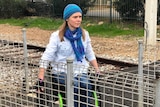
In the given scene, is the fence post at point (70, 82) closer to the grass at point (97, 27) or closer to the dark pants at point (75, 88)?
the dark pants at point (75, 88)

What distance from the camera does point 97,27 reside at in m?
17.8

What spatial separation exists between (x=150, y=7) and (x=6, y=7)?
43.9 feet

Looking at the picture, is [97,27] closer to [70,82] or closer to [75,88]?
[75,88]

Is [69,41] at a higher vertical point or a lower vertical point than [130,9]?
lower

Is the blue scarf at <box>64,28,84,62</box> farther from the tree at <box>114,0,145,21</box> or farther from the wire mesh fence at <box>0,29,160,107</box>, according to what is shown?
the tree at <box>114,0,145,21</box>

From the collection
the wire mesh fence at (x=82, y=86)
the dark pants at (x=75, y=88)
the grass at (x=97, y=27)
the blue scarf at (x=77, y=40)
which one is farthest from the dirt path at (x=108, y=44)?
the dark pants at (x=75, y=88)

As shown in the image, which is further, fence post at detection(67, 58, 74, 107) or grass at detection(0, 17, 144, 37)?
grass at detection(0, 17, 144, 37)

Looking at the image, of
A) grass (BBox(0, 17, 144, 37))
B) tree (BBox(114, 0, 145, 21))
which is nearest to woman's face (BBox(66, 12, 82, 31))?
grass (BBox(0, 17, 144, 37))

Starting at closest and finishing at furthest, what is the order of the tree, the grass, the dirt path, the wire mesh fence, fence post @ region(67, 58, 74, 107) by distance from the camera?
1. the wire mesh fence
2. fence post @ region(67, 58, 74, 107)
3. the dirt path
4. the grass
5. the tree

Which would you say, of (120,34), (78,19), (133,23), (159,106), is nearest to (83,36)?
(78,19)

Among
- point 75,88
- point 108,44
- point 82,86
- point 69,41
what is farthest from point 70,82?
point 108,44

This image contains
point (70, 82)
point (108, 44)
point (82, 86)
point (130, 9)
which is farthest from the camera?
point (130, 9)

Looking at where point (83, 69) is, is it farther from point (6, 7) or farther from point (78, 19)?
point (6, 7)

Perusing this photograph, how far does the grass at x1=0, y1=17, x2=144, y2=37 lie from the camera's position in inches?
642
